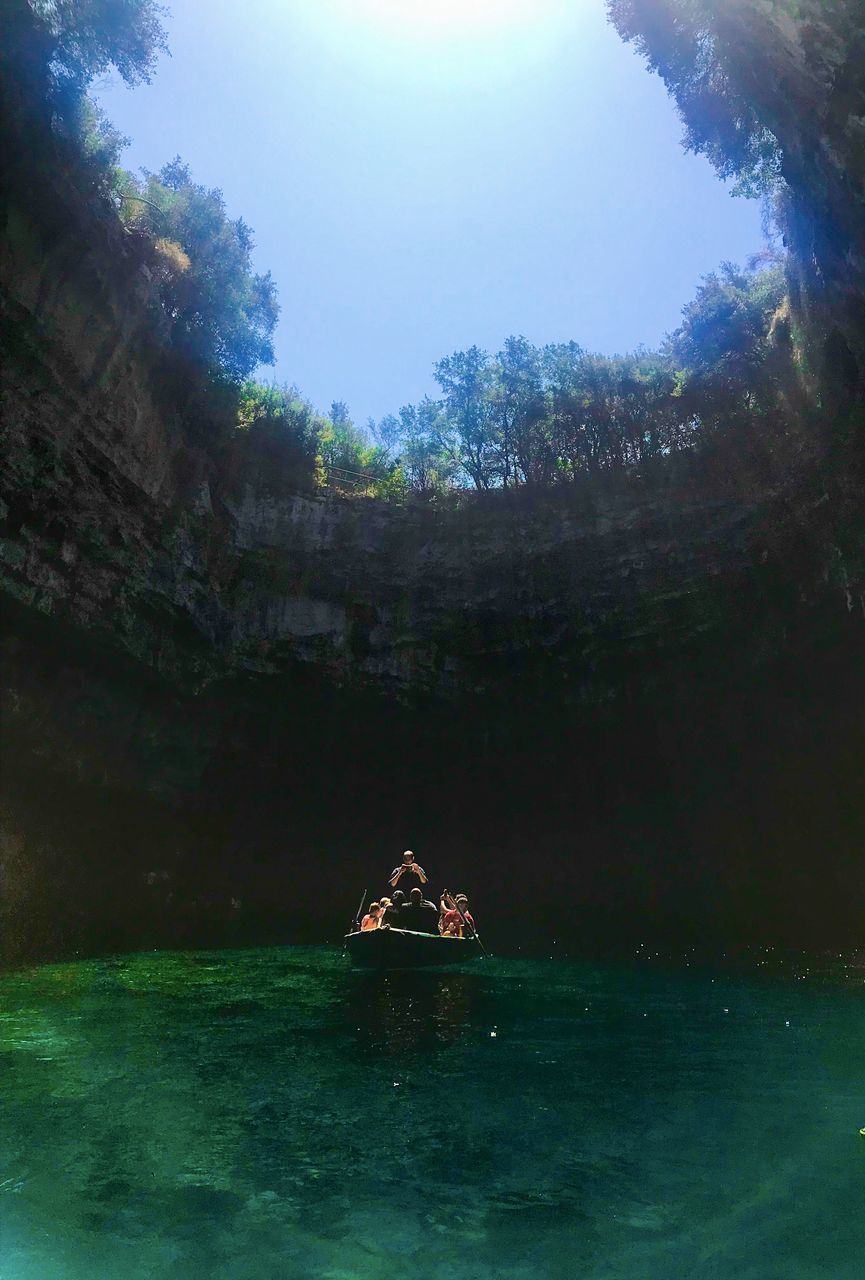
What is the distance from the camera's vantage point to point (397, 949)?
44.7ft

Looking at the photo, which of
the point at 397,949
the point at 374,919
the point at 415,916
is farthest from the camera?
the point at 374,919

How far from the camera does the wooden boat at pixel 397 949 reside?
1342 centimetres

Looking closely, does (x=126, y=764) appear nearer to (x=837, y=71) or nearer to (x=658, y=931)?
(x=658, y=931)

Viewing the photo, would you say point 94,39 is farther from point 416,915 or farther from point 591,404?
point 416,915

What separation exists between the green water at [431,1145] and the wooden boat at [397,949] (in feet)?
14.2

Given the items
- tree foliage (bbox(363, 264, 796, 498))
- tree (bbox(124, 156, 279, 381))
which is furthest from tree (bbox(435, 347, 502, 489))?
tree (bbox(124, 156, 279, 381))

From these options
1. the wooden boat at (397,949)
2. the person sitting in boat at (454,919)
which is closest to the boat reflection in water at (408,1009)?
the wooden boat at (397,949)

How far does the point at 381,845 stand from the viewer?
24.0 m

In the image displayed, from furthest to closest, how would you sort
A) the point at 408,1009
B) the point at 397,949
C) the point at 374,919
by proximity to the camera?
the point at 374,919, the point at 397,949, the point at 408,1009

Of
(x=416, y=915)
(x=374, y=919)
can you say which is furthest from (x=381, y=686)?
(x=416, y=915)

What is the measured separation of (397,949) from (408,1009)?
12.8ft

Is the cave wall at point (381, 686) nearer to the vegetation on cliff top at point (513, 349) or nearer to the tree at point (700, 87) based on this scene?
the vegetation on cliff top at point (513, 349)

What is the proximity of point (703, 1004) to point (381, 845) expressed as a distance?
600 inches

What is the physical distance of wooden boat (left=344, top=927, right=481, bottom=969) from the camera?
13422mm
